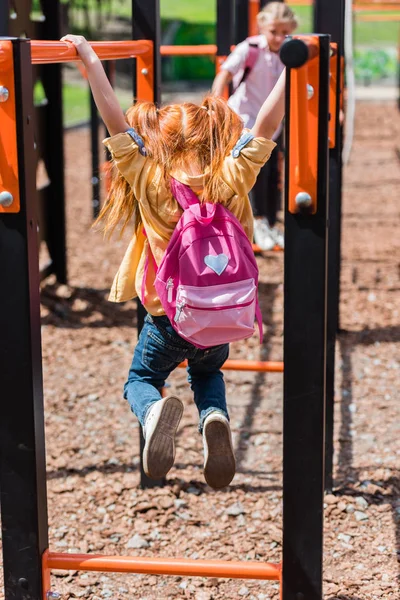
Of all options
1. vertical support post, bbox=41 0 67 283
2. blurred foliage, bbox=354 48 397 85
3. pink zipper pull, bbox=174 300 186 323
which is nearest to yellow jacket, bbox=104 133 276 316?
pink zipper pull, bbox=174 300 186 323

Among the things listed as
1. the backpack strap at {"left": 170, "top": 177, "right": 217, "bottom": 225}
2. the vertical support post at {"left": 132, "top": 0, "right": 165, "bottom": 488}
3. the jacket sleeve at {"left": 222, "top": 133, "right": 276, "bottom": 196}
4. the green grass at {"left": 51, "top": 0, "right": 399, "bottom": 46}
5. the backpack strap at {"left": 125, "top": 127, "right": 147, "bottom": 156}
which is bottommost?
the backpack strap at {"left": 170, "top": 177, "right": 217, "bottom": 225}

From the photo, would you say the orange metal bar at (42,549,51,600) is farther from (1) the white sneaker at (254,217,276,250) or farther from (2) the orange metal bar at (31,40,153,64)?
(1) the white sneaker at (254,217,276,250)

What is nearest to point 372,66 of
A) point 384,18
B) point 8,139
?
point 384,18

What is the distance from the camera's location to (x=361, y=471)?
11.8 feet

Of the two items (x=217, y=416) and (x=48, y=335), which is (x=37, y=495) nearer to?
(x=217, y=416)

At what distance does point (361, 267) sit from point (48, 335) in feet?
8.61

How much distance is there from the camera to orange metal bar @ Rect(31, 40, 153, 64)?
6.43 feet

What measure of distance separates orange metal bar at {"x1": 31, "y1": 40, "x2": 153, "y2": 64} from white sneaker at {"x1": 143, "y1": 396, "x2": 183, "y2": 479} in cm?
81

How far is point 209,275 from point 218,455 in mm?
422

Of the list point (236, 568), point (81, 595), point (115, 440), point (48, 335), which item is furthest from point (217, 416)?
point (48, 335)

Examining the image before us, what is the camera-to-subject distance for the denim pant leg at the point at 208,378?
7.72ft

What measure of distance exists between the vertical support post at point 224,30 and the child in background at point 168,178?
3.00 m

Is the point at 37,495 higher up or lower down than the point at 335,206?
lower down

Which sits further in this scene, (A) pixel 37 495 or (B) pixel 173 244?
(B) pixel 173 244
